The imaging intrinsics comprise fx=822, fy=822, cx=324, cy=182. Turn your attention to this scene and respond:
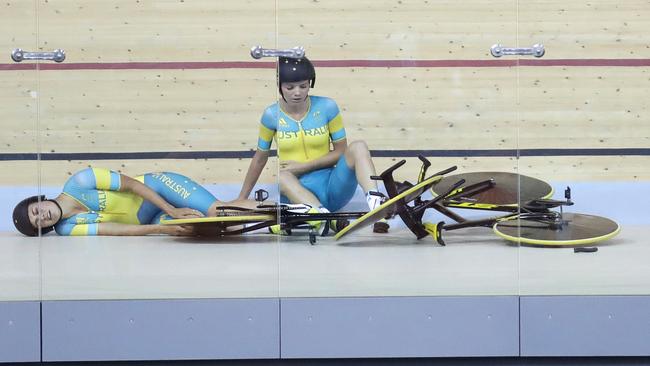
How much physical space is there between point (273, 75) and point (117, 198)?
0.76m

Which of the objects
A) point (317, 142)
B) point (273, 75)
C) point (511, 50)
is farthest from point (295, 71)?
point (511, 50)

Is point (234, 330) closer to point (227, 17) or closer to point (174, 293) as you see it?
point (174, 293)

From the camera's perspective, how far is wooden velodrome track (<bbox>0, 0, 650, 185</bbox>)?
2906mm

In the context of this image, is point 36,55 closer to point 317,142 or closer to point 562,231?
point 317,142

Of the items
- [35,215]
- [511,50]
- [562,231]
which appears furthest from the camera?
[562,231]

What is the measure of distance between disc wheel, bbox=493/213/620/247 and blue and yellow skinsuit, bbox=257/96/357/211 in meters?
0.61

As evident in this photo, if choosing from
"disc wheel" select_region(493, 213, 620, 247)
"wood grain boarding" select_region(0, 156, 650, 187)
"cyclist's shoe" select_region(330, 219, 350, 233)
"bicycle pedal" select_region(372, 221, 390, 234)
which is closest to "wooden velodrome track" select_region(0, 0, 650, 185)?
"wood grain boarding" select_region(0, 156, 650, 187)

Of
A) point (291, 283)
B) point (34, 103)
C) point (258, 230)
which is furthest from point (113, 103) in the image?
point (291, 283)

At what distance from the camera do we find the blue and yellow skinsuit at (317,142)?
9.91 ft

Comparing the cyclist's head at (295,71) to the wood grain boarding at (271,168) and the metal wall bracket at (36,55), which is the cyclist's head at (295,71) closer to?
the wood grain boarding at (271,168)

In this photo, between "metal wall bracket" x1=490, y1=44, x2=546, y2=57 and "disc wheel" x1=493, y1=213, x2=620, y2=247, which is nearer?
"metal wall bracket" x1=490, y1=44, x2=546, y2=57

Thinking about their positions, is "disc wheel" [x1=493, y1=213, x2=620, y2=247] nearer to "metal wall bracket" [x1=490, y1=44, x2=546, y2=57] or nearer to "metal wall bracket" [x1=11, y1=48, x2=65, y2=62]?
"metal wall bracket" [x1=490, y1=44, x2=546, y2=57]

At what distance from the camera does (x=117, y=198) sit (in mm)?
3088

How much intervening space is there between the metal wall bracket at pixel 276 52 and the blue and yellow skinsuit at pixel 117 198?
0.51m
